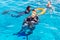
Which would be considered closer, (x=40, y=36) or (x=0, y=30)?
(x=40, y=36)

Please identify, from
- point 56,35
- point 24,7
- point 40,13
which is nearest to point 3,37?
point 56,35

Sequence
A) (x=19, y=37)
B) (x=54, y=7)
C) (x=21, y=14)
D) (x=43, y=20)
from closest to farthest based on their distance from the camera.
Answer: (x=19, y=37)
(x=43, y=20)
(x=21, y=14)
(x=54, y=7)

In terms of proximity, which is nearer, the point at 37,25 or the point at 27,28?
the point at 27,28

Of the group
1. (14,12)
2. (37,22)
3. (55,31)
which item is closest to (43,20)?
(37,22)

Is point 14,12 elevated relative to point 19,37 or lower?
elevated

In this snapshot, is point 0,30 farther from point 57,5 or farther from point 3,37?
point 57,5

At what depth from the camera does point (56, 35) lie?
7.06 metres

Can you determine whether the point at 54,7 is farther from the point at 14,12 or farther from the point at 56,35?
the point at 56,35

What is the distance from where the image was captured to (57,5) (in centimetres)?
1002

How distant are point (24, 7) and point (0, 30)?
2.82 metres

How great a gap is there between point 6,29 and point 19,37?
905 millimetres

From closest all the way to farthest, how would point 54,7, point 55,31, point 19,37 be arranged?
point 19,37 → point 55,31 → point 54,7

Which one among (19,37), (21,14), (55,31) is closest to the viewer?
(19,37)

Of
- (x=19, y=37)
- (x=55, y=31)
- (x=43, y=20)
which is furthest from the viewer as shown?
(x=43, y=20)
